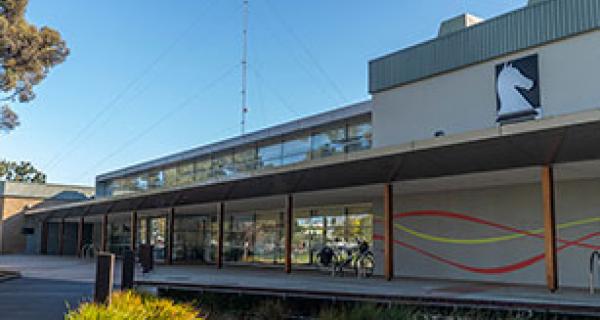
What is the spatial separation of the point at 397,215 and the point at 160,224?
19.3m

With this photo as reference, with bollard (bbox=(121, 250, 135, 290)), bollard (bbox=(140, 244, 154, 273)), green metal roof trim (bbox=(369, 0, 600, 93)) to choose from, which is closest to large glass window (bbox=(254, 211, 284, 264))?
bollard (bbox=(140, 244, 154, 273))

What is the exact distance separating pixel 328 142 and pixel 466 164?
10.2 meters

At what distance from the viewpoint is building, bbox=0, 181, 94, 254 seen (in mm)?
43125

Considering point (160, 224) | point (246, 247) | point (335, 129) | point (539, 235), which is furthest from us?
point (160, 224)

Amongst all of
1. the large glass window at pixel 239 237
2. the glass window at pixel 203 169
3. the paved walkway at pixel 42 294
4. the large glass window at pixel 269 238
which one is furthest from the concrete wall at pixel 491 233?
the glass window at pixel 203 169

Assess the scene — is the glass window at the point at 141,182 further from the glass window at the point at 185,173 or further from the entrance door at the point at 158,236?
the glass window at the point at 185,173

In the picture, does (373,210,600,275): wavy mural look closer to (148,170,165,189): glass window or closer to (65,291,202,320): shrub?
(65,291,202,320): shrub

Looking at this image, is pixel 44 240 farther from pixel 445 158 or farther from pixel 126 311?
pixel 126 311

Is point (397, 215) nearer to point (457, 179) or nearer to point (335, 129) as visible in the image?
point (457, 179)

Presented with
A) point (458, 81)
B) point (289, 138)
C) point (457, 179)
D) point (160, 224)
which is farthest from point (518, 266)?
point (160, 224)

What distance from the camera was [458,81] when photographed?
56.7 ft

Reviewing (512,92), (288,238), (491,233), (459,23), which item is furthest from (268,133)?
(512,92)

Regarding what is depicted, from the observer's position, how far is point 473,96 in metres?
16.8

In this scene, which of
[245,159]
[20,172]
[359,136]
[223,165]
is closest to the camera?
[359,136]
